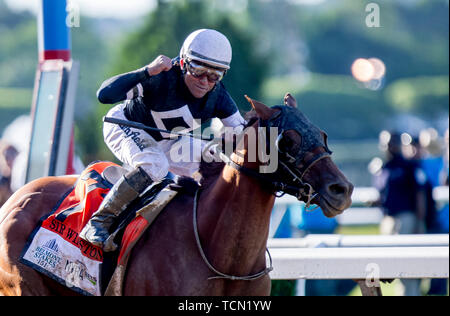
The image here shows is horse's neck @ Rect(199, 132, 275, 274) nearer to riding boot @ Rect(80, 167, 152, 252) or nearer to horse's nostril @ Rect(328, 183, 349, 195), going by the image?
horse's nostril @ Rect(328, 183, 349, 195)

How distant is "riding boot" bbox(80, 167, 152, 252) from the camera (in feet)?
15.0

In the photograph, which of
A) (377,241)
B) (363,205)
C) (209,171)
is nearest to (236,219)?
(209,171)

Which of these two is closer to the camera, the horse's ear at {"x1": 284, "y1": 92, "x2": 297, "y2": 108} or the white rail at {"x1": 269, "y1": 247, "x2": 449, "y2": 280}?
the horse's ear at {"x1": 284, "y1": 92, "x2": 297, "y2": 108}

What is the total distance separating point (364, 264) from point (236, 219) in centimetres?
165

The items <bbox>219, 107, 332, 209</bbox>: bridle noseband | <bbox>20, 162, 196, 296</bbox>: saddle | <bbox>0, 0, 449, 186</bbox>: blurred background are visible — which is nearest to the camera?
<bbox>219, 107, 332, 209</bbox>: bridle noseband

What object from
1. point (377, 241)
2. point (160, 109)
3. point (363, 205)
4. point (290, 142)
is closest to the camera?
point (290, 142)

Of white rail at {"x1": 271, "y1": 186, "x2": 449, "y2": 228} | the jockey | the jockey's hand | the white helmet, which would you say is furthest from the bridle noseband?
white rail at {"x1": 271, "y1": 186, "x2": 449, "y2": 228}

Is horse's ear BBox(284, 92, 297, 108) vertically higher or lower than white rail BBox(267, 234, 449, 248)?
higher

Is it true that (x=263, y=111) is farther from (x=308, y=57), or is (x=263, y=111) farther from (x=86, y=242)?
(x=308, y=57)

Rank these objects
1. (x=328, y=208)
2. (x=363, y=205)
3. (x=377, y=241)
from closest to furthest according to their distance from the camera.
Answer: (x=328, y=208)
(x=377, y=241)
(x=363, y=205)

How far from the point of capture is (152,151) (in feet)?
15.7

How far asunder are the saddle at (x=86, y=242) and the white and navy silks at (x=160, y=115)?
0.18 metres

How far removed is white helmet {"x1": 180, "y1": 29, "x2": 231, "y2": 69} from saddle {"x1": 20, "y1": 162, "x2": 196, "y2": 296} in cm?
78

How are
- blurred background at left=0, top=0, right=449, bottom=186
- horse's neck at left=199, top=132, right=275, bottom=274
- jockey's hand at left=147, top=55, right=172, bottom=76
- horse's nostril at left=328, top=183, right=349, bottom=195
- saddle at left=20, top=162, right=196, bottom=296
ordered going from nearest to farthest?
horse's nostril at left=328, top=183, right=349, bottom=195 < horse's neck at left=199, top=132, right=275, bottom=274 < saddle at left=20, top=162, right=196, bottom=296 < jockey's hand at left=147, top=55, right=172, bottom=76 < blurred background at left=0, top=0, right=449, bottom=186
